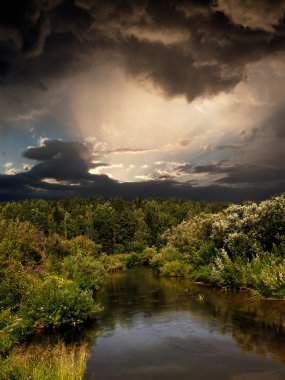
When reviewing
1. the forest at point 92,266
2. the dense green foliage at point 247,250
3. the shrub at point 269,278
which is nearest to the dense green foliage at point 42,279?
the forest at point 92,266

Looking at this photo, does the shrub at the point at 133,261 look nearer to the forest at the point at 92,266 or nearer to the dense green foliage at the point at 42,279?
the dense green foliage at the point at 42,279

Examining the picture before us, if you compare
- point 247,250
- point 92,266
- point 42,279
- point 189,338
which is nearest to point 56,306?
point 42,279

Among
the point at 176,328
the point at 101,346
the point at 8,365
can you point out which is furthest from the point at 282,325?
the point at 8,365

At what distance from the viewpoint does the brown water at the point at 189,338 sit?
18938 millimetres

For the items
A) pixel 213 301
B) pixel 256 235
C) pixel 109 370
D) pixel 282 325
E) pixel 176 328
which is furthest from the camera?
pixel 256 235

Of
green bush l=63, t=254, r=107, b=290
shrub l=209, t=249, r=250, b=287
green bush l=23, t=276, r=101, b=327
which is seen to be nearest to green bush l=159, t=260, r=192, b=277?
shrub l=209, t=249, r=250, b=287

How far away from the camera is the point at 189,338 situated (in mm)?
24422

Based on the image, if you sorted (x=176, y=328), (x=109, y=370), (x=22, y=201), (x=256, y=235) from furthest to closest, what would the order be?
(x=22, y=201) < (x=256, y=235) < (x=176, y=328) < (x=109, y=370)

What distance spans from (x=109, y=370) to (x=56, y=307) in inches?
337

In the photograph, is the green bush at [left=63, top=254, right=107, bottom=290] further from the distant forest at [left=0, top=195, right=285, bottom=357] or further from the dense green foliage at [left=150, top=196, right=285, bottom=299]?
the dense green foliage at [left=150, top=196, right=285, bottom=299]

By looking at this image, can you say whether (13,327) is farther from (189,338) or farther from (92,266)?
(92,266)

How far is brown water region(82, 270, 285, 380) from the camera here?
62.1 ft

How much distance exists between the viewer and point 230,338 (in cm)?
2367

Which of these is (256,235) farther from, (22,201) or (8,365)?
(22,201)
